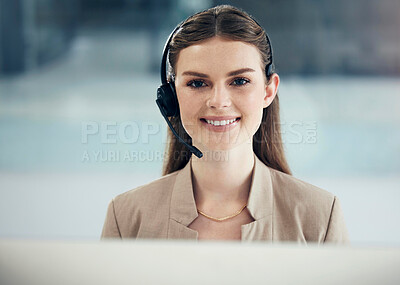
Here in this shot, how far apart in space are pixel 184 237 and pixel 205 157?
26cm

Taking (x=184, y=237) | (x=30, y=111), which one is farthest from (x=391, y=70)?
(x=30, y=111)

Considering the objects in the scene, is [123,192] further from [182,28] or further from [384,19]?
[384,19]

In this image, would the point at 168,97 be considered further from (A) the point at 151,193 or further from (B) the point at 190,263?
(B) the point at 190,263

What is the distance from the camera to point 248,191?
1567 mm

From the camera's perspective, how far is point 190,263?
1.66m

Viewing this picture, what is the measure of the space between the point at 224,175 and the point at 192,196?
0.39 ft

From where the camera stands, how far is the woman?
148cm

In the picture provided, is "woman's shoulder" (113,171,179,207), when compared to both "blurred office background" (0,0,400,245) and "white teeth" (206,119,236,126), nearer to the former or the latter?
"blurred office background" (0,0,400,245)

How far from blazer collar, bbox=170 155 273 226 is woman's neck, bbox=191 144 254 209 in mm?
21

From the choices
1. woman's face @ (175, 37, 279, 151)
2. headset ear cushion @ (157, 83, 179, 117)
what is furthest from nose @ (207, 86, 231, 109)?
headset ear cushion @ (157, 83, 179, 117)

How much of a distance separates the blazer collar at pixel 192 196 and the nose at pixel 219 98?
7.7 inches

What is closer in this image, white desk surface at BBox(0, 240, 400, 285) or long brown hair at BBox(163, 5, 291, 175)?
long brown hair at BBox(163, 5, 291, 175)

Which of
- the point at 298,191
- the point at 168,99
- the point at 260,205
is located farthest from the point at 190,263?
the point at 168,99

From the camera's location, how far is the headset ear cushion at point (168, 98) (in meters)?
1.54
